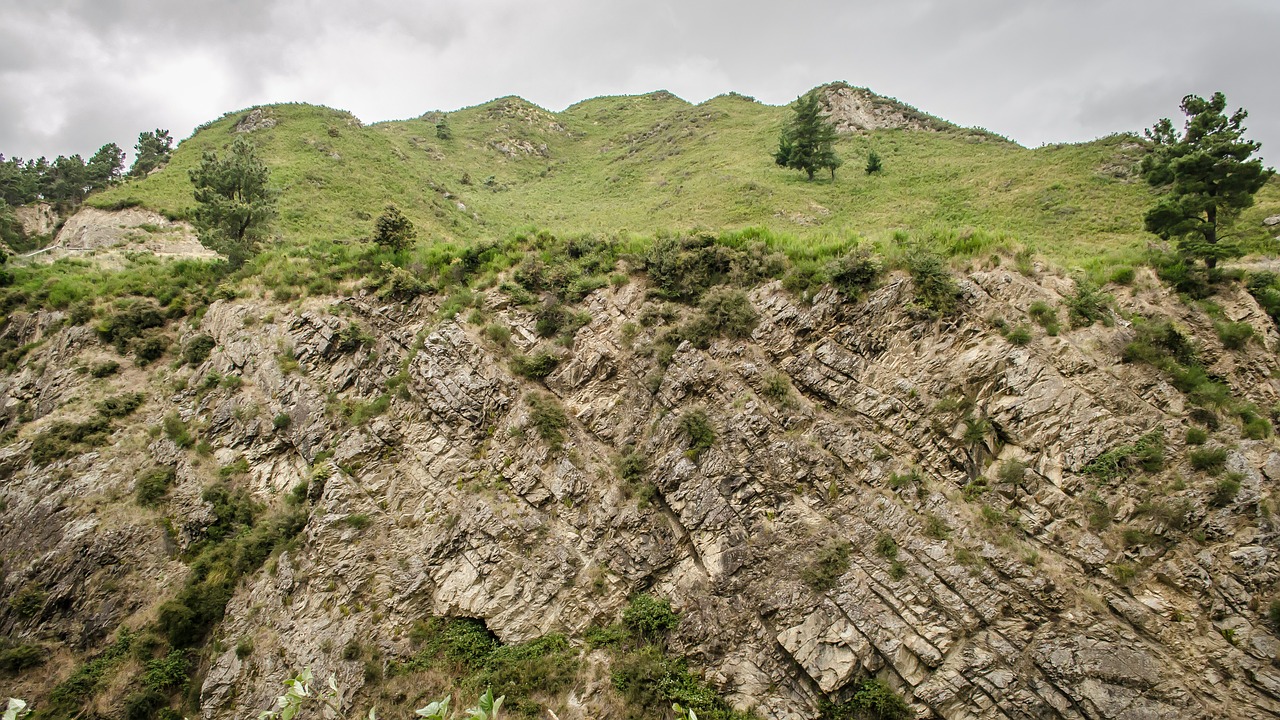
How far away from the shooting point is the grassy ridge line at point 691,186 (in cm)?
Answer: 2789

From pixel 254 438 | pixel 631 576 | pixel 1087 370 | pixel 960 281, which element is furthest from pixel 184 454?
pixel 1087 370

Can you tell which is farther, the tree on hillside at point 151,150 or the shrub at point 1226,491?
the tree on hillside at point 151,150

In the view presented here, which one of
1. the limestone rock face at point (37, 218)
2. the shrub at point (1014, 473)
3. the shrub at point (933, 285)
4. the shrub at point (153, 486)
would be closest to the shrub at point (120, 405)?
the shrub at point (153, 486)

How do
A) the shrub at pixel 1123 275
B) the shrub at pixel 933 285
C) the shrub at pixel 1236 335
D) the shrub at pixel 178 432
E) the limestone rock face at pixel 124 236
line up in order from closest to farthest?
1. the shrub at pixel 1236 335
2. the shrub at pixel 1123 275
3. the shrub at pixel 933 285
4. the shrub at pixel 178 432
5. the limestone rock face at pixel 124 236

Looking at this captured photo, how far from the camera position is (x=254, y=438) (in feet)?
67.5

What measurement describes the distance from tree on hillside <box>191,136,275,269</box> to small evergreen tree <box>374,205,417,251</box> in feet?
25.1

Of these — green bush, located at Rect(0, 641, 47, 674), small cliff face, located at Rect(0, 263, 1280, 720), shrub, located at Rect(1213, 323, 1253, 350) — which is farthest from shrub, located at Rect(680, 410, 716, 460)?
green bush, located at Rect(0, 641, 47, 674)

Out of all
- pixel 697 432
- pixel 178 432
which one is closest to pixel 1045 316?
pixel 697 432

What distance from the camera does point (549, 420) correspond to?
62.3 feet

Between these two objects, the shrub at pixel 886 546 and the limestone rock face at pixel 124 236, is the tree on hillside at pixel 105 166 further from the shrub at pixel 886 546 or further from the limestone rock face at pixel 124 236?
the shrub at pixel 886 546

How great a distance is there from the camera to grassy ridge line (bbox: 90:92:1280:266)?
27891 mm

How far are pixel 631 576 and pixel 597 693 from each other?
324cm

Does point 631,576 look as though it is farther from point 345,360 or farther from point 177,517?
point 177,517

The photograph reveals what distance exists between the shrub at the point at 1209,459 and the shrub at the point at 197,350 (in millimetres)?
34623
